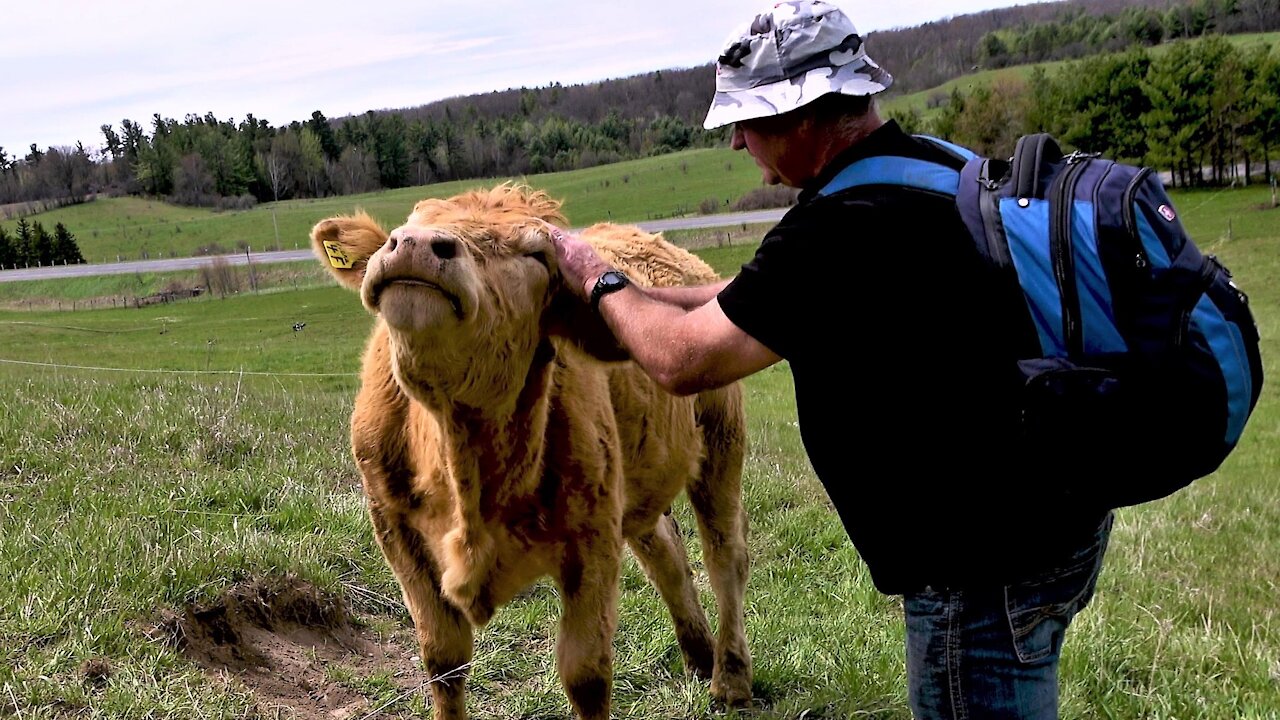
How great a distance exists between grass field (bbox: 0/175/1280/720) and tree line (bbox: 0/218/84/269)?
232ft

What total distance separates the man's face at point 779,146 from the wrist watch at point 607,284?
0.52 m

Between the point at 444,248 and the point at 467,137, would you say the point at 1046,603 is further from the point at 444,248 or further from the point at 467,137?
the point at 467,137

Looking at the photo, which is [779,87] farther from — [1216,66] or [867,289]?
[1216,66]

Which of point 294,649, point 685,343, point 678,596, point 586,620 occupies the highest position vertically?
point 685,343

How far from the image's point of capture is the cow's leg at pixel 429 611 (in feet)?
13.1

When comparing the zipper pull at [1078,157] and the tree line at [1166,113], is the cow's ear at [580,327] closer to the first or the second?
the zipper pull at [1078,157]

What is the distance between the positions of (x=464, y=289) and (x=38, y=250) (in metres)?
79.3

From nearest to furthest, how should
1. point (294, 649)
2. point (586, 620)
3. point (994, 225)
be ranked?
point (994, 225), point (586, 620), point (294, 649)

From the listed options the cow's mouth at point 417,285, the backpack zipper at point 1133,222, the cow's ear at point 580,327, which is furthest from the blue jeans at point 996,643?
the cow's mouth at point 417,285

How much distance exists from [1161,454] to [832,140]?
1.13m

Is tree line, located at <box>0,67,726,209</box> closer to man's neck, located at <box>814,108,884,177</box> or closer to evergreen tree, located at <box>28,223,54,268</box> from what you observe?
evergreen tree, located at <box>28,223,54,268</box>

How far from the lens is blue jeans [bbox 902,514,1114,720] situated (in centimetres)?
261

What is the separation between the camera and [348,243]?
3.73 metres

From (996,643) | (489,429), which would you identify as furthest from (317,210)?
(996,643)
